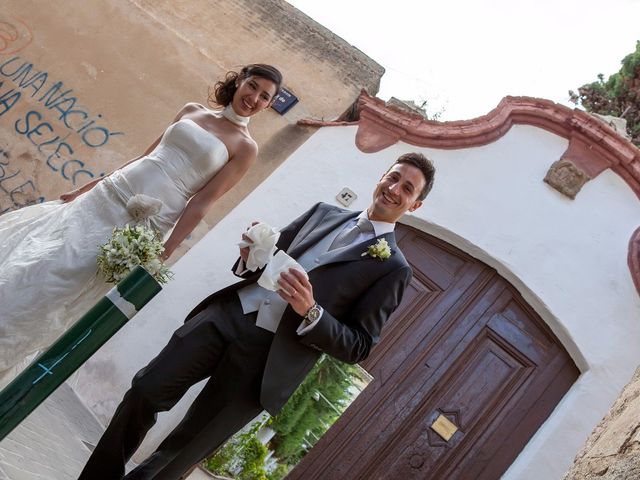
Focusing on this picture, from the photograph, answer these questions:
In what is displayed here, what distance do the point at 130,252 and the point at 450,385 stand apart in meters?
3.75

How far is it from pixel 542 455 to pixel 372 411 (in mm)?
1465

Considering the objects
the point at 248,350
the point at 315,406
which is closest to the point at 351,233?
the point at 248,350

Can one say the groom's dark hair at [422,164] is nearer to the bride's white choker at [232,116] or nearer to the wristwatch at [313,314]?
the wristwatch at [313,314]

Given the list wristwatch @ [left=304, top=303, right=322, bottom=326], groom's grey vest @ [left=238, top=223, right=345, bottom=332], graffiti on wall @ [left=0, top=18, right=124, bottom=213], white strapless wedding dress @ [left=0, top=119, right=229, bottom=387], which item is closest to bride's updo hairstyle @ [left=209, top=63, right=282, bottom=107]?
white strapless wedding dress @ [left=0, top=119, right=229, bottom=387]

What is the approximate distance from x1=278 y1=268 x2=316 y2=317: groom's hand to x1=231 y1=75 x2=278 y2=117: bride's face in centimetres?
158

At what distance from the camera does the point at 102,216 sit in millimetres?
3730

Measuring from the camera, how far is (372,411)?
19.1ft

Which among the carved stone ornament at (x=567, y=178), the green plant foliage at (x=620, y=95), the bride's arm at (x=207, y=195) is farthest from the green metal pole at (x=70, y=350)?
the green plant foliage at (x=620, y=95)

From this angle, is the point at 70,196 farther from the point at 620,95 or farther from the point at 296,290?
the point at 620,95

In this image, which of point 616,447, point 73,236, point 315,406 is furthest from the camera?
point 315,406

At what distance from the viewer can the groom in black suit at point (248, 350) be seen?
9.13ft

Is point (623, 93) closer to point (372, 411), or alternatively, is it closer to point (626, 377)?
point (626, 377)

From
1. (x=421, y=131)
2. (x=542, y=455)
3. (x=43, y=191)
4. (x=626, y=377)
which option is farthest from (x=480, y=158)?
(x=43, y=191)

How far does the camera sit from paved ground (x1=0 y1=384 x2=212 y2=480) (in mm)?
3143
